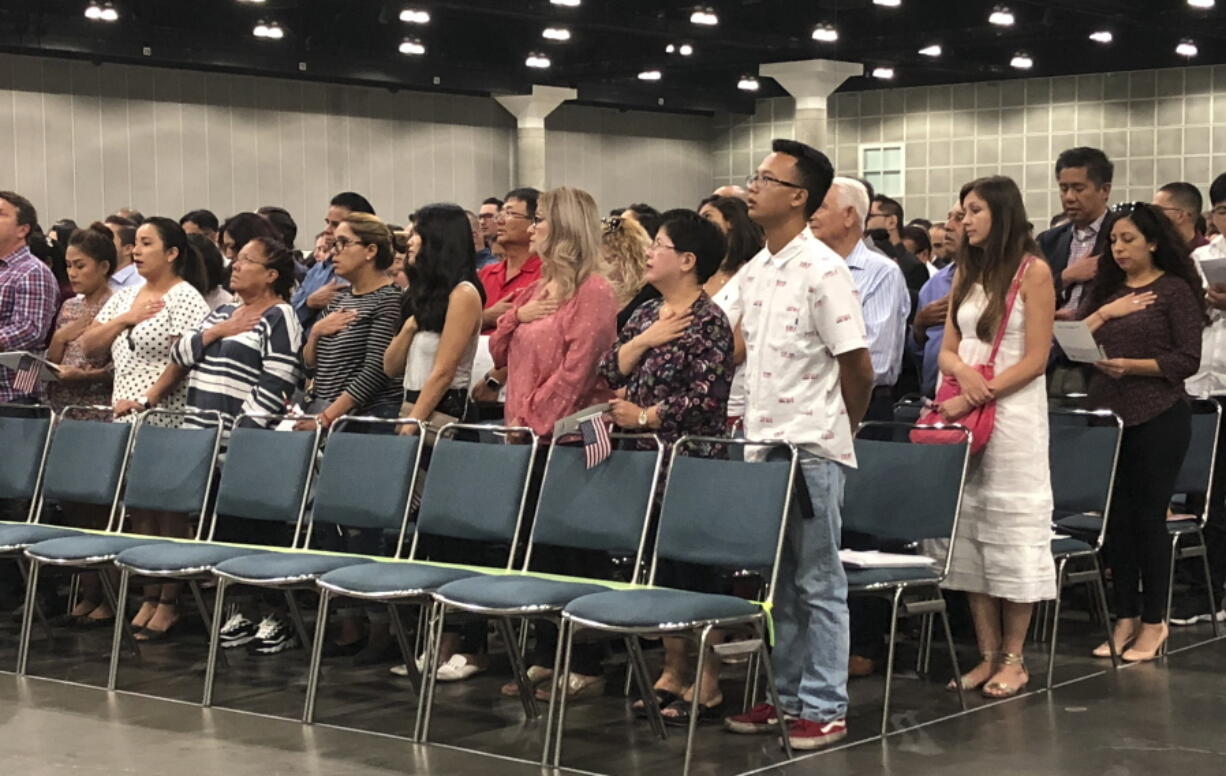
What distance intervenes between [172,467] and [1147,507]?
10.8ft

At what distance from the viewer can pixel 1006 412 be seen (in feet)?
16.7

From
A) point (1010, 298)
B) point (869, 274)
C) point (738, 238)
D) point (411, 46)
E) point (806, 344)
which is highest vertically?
point (411, 46)

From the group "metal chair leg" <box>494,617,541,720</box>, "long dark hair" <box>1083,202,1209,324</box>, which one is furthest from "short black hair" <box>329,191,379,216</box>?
"long dark hair" <box>1083,202,1209,324</box>

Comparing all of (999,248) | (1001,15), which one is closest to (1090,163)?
(999,248)

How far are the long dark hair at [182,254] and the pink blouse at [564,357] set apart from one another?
1.96 m

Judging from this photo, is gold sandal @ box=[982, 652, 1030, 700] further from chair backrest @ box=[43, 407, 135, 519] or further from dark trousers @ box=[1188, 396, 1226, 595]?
chair backrest @ box=[43, 407, 135, 519]

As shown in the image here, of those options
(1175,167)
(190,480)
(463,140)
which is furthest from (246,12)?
(190,480)

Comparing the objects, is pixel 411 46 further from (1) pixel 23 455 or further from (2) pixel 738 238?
(2) pixel 738 238

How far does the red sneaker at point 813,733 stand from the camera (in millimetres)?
4465

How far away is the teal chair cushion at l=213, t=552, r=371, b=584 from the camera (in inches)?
194

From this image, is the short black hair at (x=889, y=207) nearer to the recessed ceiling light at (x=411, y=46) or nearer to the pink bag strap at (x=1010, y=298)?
the pink bag strap at (x=1010, y=298)

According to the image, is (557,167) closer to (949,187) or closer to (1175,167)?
(949,187)

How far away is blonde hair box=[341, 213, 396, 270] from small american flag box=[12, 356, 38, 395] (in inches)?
59.9

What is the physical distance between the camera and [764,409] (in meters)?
4.52
